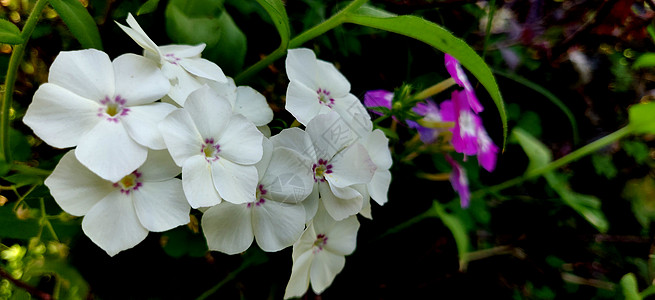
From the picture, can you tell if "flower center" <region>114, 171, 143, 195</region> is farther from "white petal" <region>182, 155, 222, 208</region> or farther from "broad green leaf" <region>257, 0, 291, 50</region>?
"broad green leaf" <region>257, 0, 291, 50</region>

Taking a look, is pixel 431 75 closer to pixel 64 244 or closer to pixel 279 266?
pixel 279 266

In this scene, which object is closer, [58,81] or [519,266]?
[58,81]

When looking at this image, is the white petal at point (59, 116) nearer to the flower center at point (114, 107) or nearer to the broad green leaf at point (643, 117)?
the flower center at point (114, 107)

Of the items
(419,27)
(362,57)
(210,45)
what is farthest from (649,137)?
(210,45)

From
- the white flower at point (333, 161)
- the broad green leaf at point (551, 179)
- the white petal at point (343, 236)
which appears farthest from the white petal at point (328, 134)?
the broad green leaf at point (551, 179)

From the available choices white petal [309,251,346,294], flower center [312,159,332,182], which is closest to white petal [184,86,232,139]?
flower center [312,159,332,182]
